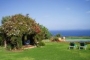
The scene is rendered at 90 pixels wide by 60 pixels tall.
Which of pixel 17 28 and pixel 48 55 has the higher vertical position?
pixel 17 28

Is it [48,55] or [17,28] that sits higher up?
[17,28]

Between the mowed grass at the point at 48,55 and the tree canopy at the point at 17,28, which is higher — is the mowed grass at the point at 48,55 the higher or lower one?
the lower one

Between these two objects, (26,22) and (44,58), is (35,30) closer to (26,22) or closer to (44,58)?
(26,22)

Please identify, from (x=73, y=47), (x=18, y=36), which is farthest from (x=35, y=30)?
(x=73, y=47)

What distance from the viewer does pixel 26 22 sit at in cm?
2930

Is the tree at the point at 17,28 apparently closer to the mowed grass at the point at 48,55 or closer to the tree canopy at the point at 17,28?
the tree canopy at the point at 17,28

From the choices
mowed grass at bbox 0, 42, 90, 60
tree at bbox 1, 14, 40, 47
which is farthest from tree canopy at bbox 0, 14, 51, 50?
mowed grass at bbox 0, 42, 90, 60

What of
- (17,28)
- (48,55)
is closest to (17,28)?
(17,28)

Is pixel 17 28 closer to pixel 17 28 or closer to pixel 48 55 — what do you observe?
pixel 17 28

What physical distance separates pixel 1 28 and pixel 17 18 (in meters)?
2.82

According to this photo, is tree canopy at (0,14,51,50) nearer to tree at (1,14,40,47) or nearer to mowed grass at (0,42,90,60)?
tree at (1,14,40,47)

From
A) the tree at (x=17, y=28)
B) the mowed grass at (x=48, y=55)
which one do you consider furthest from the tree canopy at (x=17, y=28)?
the mowed grass at (x=48, y=55)

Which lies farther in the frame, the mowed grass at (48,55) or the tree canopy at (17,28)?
the tree canopy at (17,28)

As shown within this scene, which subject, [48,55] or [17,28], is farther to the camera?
[17,28]
